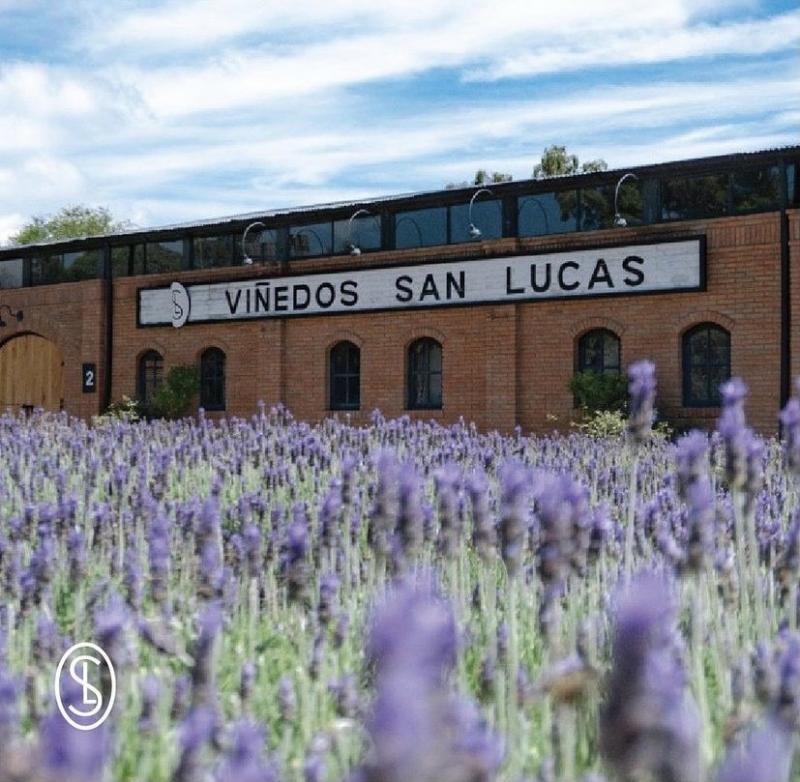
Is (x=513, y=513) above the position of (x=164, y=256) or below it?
below

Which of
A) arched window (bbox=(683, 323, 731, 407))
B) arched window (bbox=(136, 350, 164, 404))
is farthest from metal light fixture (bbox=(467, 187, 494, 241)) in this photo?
arched window (bbox=(136, 350, 164, 404))

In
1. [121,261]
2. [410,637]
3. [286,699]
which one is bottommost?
[286,699]

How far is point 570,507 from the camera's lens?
2.72 meters

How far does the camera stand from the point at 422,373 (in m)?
23.4

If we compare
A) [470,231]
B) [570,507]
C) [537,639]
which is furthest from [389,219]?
[570,507]

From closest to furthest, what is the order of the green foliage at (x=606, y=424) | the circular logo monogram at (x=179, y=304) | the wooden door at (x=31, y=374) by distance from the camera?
the green foliage at (x=606, y=424) < the circular logo monogram at (x=179, y=304) < the wooden door at (x=31, y=374)

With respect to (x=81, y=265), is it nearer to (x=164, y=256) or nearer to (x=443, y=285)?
(x=164, y=256)

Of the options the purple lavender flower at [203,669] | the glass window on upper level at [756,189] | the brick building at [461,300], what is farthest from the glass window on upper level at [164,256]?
the purple lavender flower at [203,669]

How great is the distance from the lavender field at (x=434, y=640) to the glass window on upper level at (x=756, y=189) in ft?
44.8

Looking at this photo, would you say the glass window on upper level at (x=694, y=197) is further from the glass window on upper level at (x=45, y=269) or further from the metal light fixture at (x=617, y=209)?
the glass window on upper level at (x=45, y=269)

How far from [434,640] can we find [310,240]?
80.4 ft

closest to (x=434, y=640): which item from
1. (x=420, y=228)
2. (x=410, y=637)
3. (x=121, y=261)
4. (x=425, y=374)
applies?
(x=410, y=637)

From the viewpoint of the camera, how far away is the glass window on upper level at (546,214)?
2175 centimetres

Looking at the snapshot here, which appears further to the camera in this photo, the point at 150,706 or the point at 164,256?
the point at 164,256
